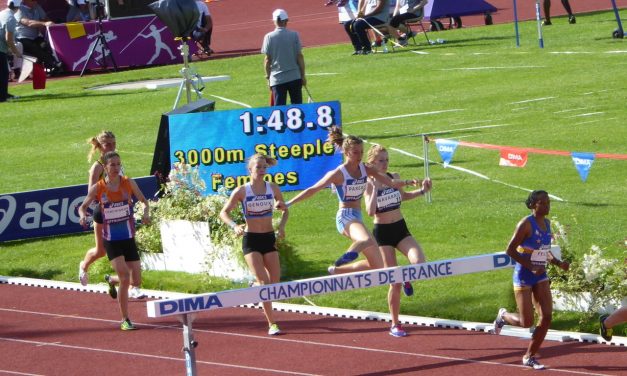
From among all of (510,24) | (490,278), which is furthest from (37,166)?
(510,24)

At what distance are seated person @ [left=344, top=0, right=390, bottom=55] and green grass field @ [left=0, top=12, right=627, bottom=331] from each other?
0.62m

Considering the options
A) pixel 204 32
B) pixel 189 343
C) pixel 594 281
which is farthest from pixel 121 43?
pixel 189 343

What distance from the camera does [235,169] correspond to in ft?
63.2

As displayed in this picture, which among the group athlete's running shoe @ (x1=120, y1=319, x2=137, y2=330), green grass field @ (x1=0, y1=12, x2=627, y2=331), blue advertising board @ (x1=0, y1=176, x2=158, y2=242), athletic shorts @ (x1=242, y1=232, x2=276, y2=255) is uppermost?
athletic shorts @ (x1=242, y1=232, x2=276, y2=255)

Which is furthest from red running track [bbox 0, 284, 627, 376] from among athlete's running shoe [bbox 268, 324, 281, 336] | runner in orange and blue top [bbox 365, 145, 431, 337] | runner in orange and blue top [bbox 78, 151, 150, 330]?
runner in orange and blue top [bbox 78, 151, 150, 330]

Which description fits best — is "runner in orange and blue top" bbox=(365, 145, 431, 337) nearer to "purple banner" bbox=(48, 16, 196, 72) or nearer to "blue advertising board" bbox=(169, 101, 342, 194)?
"blue advertising board" bbox=(169, 101, 342, 194)

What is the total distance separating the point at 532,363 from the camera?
38.3 feet

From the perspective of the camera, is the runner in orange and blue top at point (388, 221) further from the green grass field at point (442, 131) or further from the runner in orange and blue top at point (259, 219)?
the green grass field at point (442, 131)

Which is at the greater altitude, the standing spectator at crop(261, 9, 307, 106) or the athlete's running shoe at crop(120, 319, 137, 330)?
the standing spectator at crop(261, 9, 307, 106)

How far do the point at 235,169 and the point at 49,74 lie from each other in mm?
15334

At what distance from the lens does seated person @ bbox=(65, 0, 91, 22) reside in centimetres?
3425

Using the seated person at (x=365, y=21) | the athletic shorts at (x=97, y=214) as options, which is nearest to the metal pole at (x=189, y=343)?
the athletic shorts at (x=97, y=214)

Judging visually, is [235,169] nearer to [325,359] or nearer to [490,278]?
[490,278]

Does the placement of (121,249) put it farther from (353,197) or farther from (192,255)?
(353,197)
